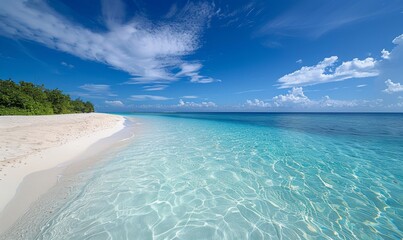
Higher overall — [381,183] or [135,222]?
[135,222]

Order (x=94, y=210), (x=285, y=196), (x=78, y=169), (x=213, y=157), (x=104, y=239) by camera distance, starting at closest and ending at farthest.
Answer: (x=104, y=239) → (x=94, y=210) → (x=285, y=196) → (x=78, y=169) → (x=213, y=157)

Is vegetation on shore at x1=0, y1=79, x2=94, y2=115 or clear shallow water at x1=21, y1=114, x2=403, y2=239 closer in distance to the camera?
clear shallow water at x1=21, y1=114, x2=403, y2=239

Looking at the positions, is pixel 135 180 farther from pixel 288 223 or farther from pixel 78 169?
pixel 288 223

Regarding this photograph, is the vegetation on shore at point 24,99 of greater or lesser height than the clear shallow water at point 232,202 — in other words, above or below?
above

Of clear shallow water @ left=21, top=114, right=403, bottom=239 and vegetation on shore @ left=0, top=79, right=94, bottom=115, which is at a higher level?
vegetation on shore @ left=0, top=79, right=94, bottom=115

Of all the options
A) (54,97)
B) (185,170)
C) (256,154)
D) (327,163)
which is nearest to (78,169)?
(185,170)

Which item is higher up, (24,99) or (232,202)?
(24,99)

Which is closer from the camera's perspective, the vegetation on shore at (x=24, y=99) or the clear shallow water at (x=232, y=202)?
the clear shallow water at (x=232, y=202)

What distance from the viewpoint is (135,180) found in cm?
645

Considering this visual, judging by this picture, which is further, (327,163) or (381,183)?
(327,163)

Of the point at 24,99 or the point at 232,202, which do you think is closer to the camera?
the point at 232,202

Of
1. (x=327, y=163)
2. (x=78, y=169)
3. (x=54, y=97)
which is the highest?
(x=54, y=97)

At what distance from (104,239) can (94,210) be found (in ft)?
4.31

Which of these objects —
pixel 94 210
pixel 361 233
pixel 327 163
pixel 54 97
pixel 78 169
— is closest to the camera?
pixel 361 233
